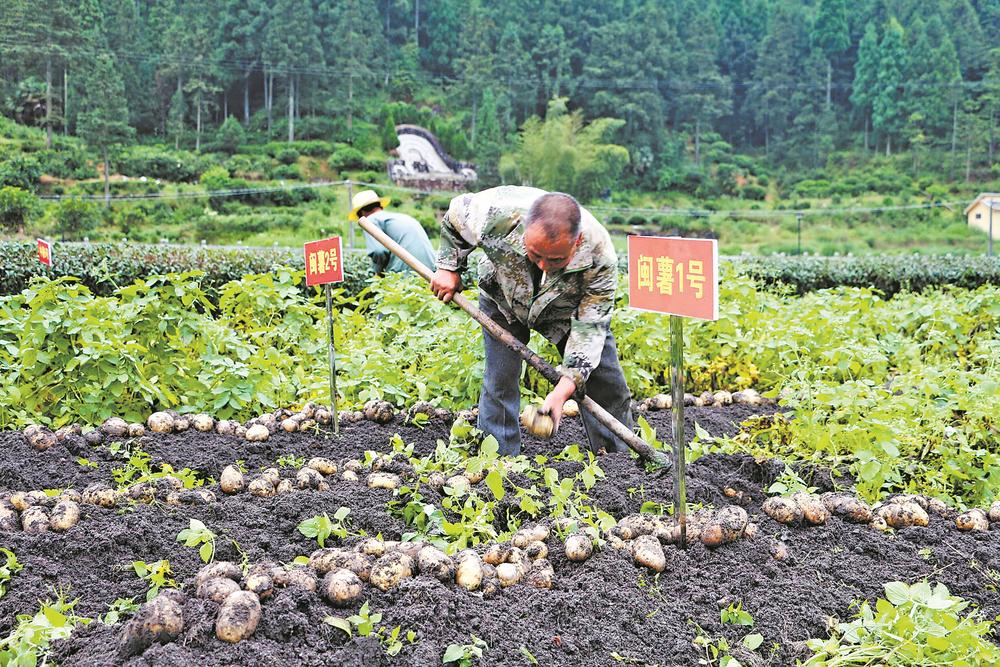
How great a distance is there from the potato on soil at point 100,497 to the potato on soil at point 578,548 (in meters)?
1.54

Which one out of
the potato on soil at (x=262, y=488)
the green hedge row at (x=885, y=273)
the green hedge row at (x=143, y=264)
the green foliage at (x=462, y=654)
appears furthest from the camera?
the green hedge row at (x=885, y=273)

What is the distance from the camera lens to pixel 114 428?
3.74 metres

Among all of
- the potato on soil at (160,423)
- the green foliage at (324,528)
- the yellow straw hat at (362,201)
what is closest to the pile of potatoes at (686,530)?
the green foliage at (324,528)

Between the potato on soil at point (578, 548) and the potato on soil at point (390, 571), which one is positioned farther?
the potato on soil at point (578, 548)

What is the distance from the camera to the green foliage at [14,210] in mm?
21125

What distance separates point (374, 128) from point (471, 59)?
31.3 feet

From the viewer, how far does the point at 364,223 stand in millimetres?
Answer: 4031

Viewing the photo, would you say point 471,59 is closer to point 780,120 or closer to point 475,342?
point 780,120

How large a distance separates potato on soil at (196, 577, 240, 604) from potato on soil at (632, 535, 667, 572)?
1067mm

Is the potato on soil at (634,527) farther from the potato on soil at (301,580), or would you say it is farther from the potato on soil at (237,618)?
the potato on soil at (237,618)

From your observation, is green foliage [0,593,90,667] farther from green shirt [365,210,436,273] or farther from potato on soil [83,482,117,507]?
green shirt [365,210,436,273]

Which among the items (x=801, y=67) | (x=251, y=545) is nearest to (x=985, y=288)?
(x=251, y=545)

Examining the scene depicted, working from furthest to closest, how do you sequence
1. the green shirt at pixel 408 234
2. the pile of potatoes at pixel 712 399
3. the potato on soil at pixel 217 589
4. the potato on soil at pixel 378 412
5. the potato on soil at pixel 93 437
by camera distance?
the green shirt at pixel 408 234 < the pile of potatoes at pixel 712 399 < the potato on soil at pixel 378 412 < the potato on soil at pixel 93 437 < the potato on soil at pixel 217 589

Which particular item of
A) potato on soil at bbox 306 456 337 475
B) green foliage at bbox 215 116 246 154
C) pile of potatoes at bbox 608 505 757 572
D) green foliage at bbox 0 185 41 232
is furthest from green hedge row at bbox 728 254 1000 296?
green foliage at bbox 215 116 246 154
